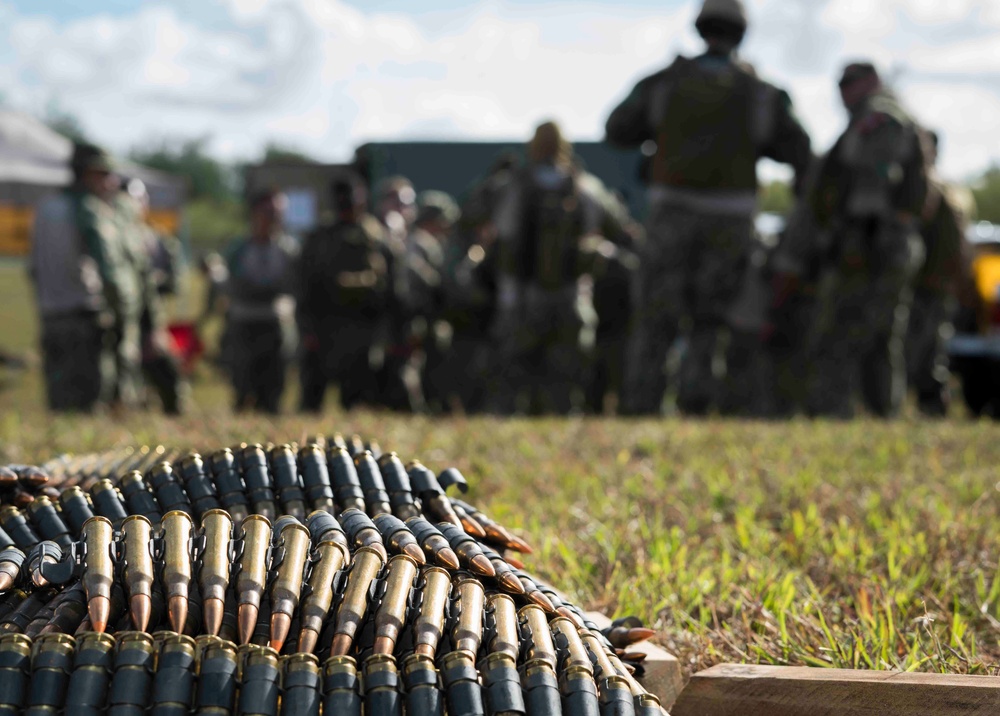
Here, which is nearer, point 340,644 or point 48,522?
point 340,644

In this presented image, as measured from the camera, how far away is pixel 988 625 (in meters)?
2.45

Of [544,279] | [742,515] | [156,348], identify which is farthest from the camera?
[156,348]

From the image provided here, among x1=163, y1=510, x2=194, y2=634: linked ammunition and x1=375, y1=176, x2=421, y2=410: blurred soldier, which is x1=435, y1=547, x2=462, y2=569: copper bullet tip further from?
x1=375, y1=176, x2=421, y2=410: blurred soldier

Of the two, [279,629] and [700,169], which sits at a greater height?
[700,169]

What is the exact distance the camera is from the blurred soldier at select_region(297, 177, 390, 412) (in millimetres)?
8656

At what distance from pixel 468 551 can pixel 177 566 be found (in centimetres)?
44

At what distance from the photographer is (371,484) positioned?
197cm

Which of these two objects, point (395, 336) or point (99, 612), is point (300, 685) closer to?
point (99, 612)

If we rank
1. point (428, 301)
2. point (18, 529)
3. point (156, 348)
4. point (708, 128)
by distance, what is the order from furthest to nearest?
point (428, 301) < point (156, 348) < point (708, 128) < point (18, 529)

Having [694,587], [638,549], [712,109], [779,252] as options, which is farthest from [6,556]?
[779,252]

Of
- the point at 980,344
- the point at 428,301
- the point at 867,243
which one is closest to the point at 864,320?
the point at 867,243

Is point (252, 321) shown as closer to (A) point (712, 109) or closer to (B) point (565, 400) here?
(B) point (565, 400)

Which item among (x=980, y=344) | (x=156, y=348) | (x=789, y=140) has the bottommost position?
(x=156, y=348)

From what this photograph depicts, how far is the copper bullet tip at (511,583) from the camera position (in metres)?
1.69
